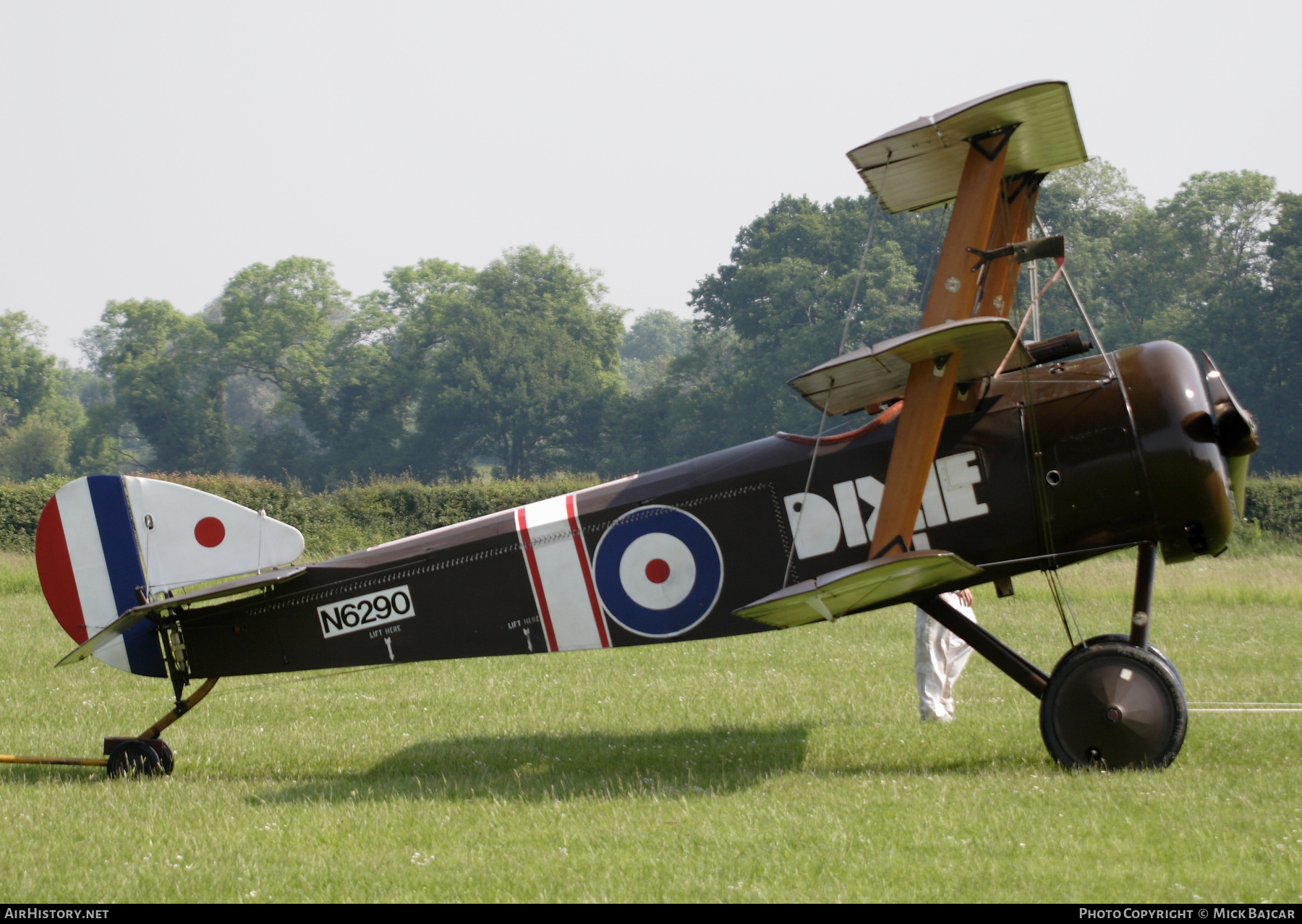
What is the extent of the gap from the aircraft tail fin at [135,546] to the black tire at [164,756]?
1.00m

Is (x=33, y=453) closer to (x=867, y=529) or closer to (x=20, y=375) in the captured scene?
(x=20, y=375)

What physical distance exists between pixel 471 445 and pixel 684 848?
69842 millimetres

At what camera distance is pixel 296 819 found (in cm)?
650

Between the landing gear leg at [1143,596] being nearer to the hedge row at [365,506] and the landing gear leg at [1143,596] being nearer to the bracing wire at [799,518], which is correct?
the bracing wire at [799,518]

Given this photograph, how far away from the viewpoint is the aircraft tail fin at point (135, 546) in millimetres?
7953

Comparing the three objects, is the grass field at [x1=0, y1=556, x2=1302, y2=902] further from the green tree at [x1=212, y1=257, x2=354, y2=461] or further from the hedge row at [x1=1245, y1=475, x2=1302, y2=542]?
the green tree at [x1=212, y1=257, x2=354, y2=461]

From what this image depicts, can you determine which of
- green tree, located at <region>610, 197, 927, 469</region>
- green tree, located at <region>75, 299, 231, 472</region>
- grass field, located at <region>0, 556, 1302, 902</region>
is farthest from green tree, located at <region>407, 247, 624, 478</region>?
grass field, located at <region>0, 556, 1302, 902</region>

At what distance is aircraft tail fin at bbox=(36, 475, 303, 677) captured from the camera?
795 centimetres

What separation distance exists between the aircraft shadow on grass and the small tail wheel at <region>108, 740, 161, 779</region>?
1.18 meters

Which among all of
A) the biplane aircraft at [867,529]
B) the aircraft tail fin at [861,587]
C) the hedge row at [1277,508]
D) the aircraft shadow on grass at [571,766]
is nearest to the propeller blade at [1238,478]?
the biplane aircraft at [867,529]

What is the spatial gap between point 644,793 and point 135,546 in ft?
14.3
